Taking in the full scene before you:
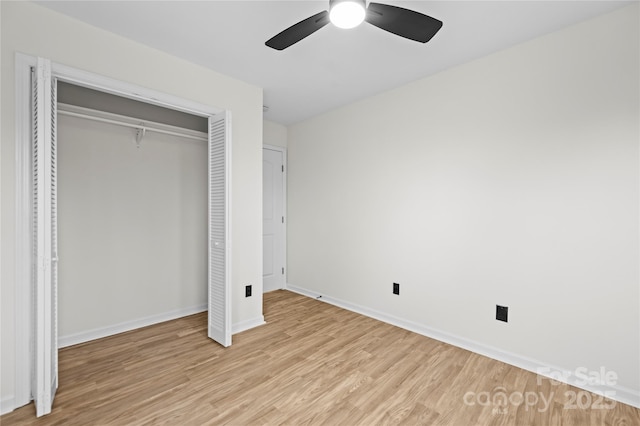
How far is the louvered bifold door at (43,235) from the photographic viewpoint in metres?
1.78

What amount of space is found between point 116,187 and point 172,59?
1.34 metres

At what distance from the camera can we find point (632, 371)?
76.3 inches

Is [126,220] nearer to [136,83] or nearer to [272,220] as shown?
[136,83]

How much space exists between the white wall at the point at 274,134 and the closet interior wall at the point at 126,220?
1.04m

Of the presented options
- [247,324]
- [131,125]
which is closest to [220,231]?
[247,324]

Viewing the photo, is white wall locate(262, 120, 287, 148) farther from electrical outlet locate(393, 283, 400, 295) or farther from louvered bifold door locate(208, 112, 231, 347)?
electrical outlet locate(393, 283, 400, 295)

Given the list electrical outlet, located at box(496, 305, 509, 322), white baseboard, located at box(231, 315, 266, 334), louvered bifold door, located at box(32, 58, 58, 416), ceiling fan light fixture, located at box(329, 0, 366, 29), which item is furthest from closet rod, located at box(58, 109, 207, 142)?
electrical outlet, located at box(496, 305, 509, 322)

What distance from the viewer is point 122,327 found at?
297cm

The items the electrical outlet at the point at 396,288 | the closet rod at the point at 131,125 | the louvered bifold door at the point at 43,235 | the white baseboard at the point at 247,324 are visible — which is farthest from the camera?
the electrical outlet at the point at 396,288

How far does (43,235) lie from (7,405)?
106 centimetres

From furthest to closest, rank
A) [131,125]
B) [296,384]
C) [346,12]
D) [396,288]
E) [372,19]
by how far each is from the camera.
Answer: [396,288] → [131,125] → [296,384] → [372,19] → [346,12]

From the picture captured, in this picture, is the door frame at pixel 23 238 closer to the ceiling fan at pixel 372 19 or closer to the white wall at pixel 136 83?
the white wall at pixel 136 83

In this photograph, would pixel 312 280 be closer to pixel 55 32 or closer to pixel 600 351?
pixel 600 351

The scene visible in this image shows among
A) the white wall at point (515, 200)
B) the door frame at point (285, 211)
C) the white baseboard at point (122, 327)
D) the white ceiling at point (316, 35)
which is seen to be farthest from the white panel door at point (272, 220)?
the white ceiling at point (316, 35)
